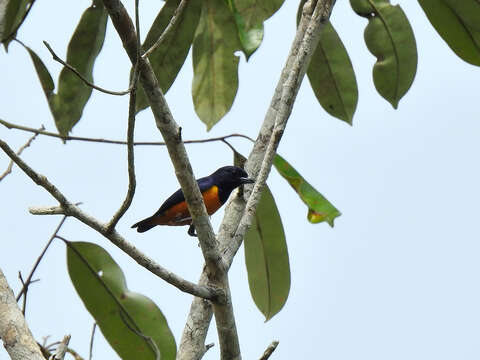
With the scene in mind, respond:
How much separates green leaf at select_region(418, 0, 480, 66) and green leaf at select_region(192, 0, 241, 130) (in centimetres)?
112

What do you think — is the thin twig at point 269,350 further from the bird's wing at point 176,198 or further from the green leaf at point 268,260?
the bird's wing at point 176,198

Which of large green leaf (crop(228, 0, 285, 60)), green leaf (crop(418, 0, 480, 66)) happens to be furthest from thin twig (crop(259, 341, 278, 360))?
green leaf (crop(418, 0, 480, 66))

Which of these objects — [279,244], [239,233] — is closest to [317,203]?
[279,244]

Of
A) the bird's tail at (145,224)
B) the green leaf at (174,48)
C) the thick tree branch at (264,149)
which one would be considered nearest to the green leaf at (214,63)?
the green leaf at (174,48)

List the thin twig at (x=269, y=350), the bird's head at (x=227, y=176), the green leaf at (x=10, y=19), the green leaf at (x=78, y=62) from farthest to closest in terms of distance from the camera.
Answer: the bird's head at (x=227, y=176) < the green leaf at (x=78, y=62) < the green leaf at (x=10, y=19) < the thin twig at (x=269, y=350)

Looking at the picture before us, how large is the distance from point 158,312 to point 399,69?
6.41 feet

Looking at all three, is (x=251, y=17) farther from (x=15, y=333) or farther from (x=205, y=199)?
(x=15, y=333)

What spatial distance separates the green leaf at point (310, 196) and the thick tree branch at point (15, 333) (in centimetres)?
161

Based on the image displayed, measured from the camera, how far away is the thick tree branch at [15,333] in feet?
8.95

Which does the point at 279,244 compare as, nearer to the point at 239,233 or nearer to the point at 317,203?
the point at 317,203

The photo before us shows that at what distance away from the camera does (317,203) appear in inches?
157

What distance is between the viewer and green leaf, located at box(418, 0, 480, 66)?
15.2 ft

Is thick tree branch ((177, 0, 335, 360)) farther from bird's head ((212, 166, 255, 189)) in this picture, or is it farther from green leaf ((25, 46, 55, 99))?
bird's head ((212, 166, 255, 189))

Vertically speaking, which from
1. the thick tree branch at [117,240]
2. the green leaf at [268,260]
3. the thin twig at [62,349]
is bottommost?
the thin twig at [62,349]
